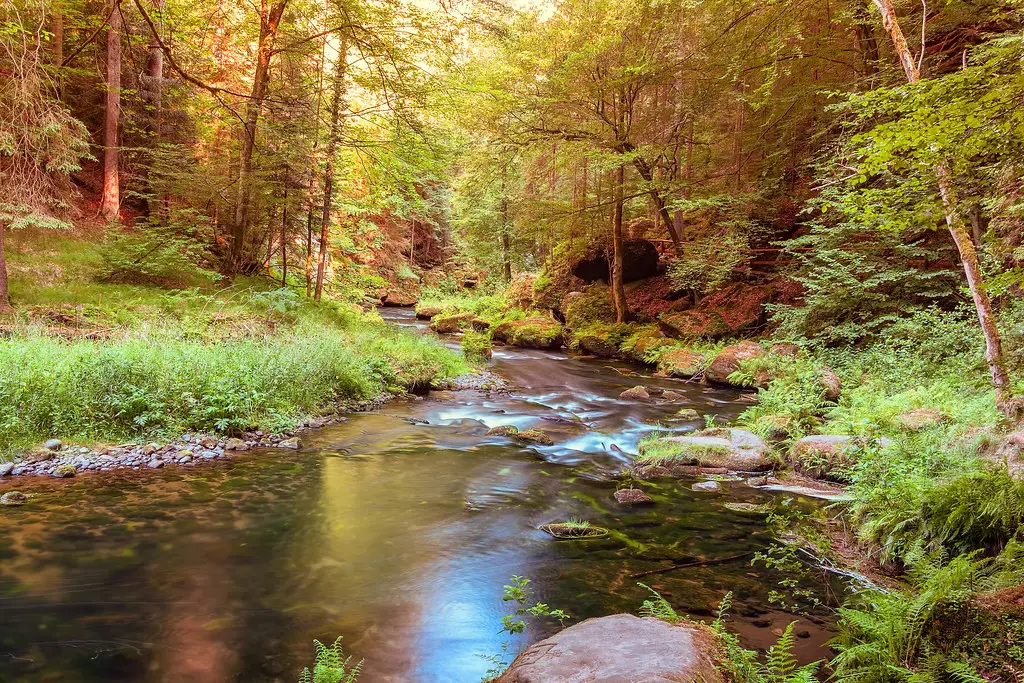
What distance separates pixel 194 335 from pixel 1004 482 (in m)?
11.9

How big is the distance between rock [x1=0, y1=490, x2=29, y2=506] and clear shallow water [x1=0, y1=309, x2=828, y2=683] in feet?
0.60

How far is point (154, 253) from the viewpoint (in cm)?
1289

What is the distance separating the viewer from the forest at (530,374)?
3697mm

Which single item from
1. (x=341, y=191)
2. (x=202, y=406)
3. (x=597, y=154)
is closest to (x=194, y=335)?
(x=202, y=406)

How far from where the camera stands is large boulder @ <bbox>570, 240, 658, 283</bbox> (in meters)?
21.2

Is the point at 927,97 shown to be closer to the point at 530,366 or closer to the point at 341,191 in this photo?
the point at 530,366

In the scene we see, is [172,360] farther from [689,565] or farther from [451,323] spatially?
[451,323]

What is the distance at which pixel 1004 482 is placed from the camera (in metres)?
4.07

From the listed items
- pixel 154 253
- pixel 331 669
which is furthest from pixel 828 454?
pixel 154 253

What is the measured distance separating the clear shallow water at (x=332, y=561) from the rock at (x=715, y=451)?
2.17ft

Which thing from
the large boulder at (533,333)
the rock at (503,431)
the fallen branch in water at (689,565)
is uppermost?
the large boulder at (533,333)

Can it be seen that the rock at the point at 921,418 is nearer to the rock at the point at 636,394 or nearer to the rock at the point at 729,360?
the rock at the point at 636,394

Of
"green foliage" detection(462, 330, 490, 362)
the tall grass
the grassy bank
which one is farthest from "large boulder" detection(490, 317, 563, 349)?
the tall grass

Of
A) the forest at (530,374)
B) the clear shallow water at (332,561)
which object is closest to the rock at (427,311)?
the forest at (530,374)
